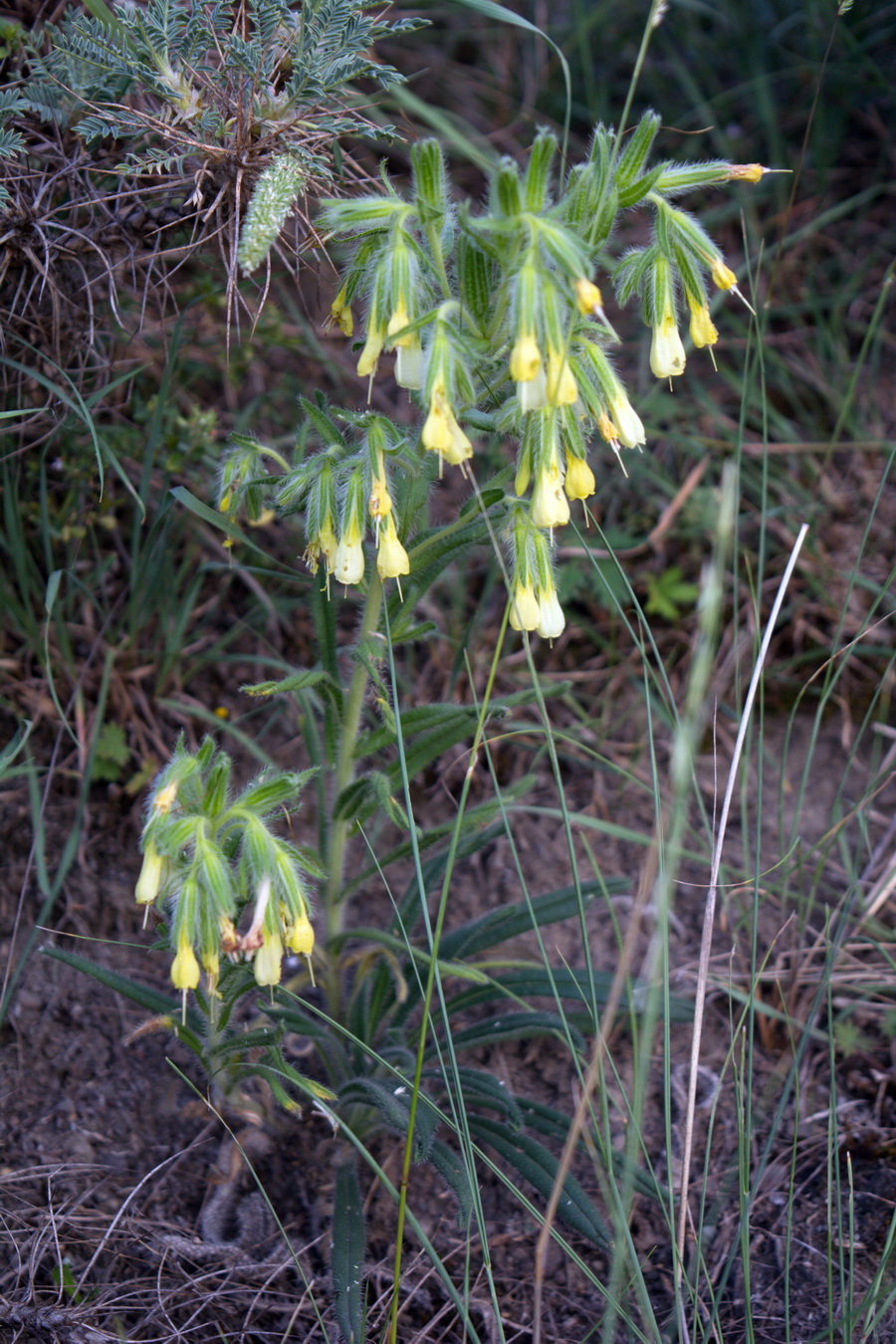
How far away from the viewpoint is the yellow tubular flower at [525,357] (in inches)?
55.2

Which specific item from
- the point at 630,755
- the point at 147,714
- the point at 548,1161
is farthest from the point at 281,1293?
the point at 630,755

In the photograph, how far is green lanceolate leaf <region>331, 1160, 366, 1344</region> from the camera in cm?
163

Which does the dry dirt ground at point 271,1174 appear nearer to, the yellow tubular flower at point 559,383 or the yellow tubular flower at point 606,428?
the yellow tubular flower at point 606,428

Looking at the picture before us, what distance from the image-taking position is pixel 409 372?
158 centimetres

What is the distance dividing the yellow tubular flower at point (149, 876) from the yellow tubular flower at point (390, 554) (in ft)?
1.85

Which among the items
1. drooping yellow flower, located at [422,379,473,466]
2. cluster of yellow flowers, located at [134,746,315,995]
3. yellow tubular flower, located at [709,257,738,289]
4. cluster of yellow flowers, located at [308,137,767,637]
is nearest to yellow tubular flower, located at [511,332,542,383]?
cluster of yellow flowers, located at [308,137,767,637]

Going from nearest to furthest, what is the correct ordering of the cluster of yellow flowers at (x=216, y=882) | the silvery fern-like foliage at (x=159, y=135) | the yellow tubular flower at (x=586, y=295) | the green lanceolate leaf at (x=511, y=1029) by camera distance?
the yellow tubular flower at (x=586, y=295) < the cluster of yellow flowers at (x=216, y=882) < the silvery fern-like foliage at (x=159, y=135) < the green lanceolate leaf at (x=511, y=1029)

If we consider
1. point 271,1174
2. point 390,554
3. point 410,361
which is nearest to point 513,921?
point 271,1174

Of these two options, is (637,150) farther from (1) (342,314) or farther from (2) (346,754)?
(2) (346,754)

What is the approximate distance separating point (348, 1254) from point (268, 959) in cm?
61

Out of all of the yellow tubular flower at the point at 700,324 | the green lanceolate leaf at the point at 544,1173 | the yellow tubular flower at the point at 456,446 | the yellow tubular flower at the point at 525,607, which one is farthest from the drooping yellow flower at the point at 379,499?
the green lanceolate leaf at the point at 544,1173

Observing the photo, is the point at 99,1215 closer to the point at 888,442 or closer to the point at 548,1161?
the point at 548,1161

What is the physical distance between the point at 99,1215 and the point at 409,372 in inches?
61.7

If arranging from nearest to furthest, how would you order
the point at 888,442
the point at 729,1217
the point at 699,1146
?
the point at 729,1217
the point at 699,1146
the point at 888,442
